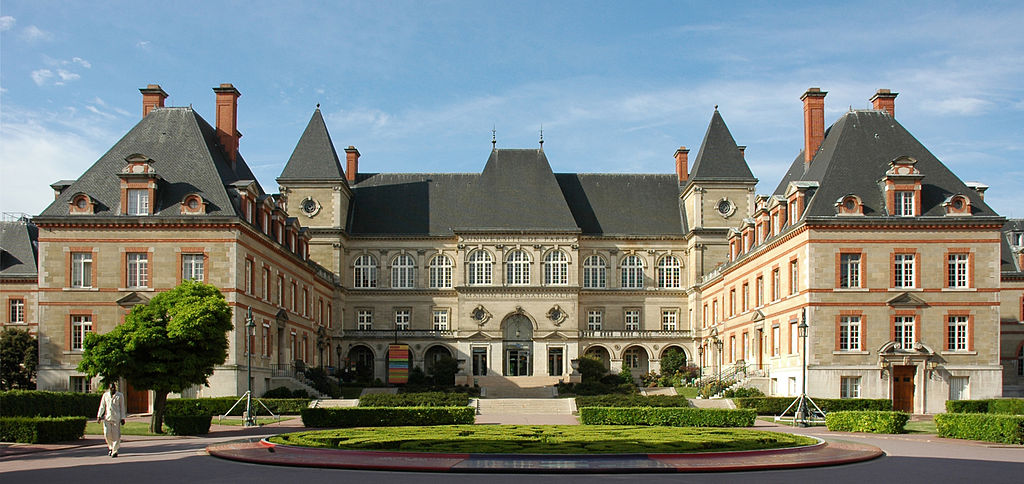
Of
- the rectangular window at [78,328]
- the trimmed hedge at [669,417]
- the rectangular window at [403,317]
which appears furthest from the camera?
the rectangular window at [403,317]

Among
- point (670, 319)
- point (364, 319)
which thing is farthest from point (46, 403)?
point (670, 319)

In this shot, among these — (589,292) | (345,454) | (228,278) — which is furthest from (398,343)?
(345,454)

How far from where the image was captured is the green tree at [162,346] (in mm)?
31828

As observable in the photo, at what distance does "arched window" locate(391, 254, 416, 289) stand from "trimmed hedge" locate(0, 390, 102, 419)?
38906 mm

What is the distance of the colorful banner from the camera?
2483 inches

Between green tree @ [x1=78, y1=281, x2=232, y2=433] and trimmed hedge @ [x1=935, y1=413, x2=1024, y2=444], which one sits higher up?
green tree @ [x1=78, y1=281, x2=232, y2=433]

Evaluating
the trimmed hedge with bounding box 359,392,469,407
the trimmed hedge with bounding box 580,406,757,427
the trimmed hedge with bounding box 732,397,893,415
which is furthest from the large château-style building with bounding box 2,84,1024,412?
the trimmed hedge with bounding box 580,406,757,427

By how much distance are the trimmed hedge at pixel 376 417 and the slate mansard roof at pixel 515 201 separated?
36.0 meters

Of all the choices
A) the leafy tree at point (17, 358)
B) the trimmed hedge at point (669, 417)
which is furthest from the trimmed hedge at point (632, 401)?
the leafy tree at point (17, 358)

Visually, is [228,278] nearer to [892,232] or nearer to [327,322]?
[327,322]

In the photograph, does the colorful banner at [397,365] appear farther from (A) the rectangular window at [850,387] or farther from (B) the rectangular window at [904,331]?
(B) the rectangular window at [904,331]

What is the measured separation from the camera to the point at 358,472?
2011cm

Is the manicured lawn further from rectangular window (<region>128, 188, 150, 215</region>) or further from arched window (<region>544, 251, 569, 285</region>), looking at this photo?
arched window (<region>544, 251, 569, 285</region>)

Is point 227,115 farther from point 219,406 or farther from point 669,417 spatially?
point 669,417
